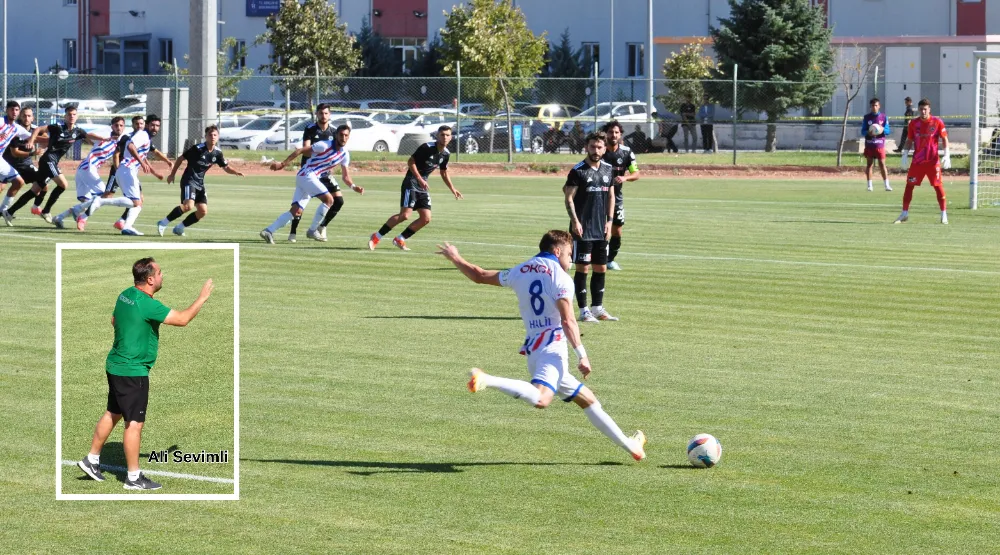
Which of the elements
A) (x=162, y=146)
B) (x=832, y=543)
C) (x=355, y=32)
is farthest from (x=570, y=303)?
(x=355, y=32)

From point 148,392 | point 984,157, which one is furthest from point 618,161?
point 984,157

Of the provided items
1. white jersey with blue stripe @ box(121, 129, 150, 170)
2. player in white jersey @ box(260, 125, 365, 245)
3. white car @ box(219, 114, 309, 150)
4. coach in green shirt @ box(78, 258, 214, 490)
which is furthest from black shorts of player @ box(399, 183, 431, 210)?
white car @ box(219, 114, 309, 150)

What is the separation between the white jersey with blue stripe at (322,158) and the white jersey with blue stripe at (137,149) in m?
2.96

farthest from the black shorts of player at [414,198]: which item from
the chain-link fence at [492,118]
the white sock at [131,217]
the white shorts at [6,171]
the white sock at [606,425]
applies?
the chain-link fence at [492,118]

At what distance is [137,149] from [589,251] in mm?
10808

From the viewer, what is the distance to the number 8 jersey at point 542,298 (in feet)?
29.4

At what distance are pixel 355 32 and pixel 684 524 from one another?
6952 centimetres

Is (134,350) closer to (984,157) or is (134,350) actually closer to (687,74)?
(984,157)

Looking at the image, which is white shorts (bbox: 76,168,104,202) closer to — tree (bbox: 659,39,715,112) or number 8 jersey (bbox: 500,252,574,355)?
number 8 jersey (bbox: 500,252,574,355)

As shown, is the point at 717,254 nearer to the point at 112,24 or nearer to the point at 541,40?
the point at 541,40

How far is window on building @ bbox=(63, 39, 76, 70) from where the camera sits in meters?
80.6

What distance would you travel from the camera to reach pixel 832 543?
293 inches

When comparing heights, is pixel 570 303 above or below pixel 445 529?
above

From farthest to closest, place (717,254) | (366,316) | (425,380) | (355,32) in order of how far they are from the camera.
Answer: (355,32)
(717,254)
(366,316)
(425,380)
